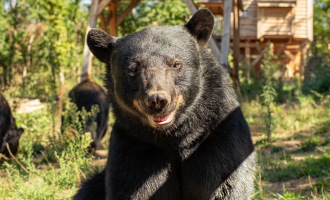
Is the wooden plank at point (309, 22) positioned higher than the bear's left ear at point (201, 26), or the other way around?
the wooden plank at point (309, 22)

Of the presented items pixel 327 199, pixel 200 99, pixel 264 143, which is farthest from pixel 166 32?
pixel 264 143

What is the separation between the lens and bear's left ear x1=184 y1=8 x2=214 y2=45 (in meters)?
2.32

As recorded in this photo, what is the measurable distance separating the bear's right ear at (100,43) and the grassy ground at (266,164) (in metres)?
1.39

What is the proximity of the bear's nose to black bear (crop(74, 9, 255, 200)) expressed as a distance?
0.13 m

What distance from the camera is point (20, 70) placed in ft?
42.9

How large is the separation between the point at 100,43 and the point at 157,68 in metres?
0.64

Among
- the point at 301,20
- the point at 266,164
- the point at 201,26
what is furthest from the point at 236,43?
the point at 301,20

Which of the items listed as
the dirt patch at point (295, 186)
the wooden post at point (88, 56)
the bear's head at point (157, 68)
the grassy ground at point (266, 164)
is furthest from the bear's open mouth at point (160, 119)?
Result: the wooden post at point (88, 56)

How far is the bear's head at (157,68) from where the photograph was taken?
1.92 m

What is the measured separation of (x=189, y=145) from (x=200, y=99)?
14.1 inches

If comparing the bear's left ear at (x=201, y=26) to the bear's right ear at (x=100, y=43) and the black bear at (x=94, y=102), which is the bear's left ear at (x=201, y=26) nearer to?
the bear's right ear at (x=100, y=43)

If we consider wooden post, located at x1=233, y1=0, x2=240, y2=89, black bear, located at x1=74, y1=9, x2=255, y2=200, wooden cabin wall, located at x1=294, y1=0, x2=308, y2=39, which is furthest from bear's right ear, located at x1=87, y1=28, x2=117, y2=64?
wooden cabin wall, located at x1=294, y1=0, x2=308, y2=39

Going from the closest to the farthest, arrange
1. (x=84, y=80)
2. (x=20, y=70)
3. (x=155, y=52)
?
(x=155, y=52) < (x=84, y=80) < (x=20, y=70)

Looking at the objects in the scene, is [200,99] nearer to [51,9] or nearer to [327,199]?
[327,199]
